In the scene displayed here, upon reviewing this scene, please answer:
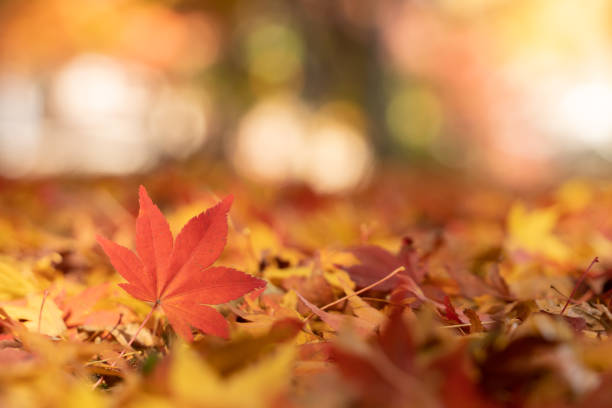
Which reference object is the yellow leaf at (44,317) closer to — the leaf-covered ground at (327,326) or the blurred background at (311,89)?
the leaf-covered ground at (327,326)

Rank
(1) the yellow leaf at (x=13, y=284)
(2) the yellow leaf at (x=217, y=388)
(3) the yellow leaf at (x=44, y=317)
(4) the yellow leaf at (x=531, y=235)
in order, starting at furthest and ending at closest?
(4) the yellow leaf at (x=531, y=235)
(1) the yellow leaf at (x=13, y=284)
(3) the yellow leaf at (x=44, y=317)
(2) the yellow leaf at (x=217, y=388)

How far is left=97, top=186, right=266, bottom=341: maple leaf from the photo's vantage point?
0.64 meters

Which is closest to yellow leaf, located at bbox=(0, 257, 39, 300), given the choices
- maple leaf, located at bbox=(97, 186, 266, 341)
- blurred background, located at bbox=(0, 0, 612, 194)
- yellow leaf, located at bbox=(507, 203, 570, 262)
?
maple leaf, located at bbox=(97, 186, 266, 341)

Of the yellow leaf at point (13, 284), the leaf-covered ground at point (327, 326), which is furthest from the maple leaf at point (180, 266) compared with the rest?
the yellow leaf at point (13, 284)

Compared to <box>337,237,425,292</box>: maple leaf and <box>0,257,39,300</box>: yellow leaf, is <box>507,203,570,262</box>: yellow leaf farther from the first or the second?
<box>0,257,39,300</box>: yellow leaf

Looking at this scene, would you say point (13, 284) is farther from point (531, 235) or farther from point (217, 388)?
point (531, 235)

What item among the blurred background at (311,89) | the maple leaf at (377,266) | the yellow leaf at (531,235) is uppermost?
the maple leaf at (377,266)

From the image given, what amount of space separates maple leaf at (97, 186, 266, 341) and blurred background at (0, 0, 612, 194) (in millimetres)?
3446

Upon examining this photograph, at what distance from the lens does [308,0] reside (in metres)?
6.36

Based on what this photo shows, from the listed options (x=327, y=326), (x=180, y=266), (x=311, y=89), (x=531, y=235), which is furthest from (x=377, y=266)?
(x=311, y=89)

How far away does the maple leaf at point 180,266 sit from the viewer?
640mm

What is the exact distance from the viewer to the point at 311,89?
7426mm

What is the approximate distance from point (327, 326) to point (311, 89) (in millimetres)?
6852

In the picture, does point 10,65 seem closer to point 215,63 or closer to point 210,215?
point 215,63
